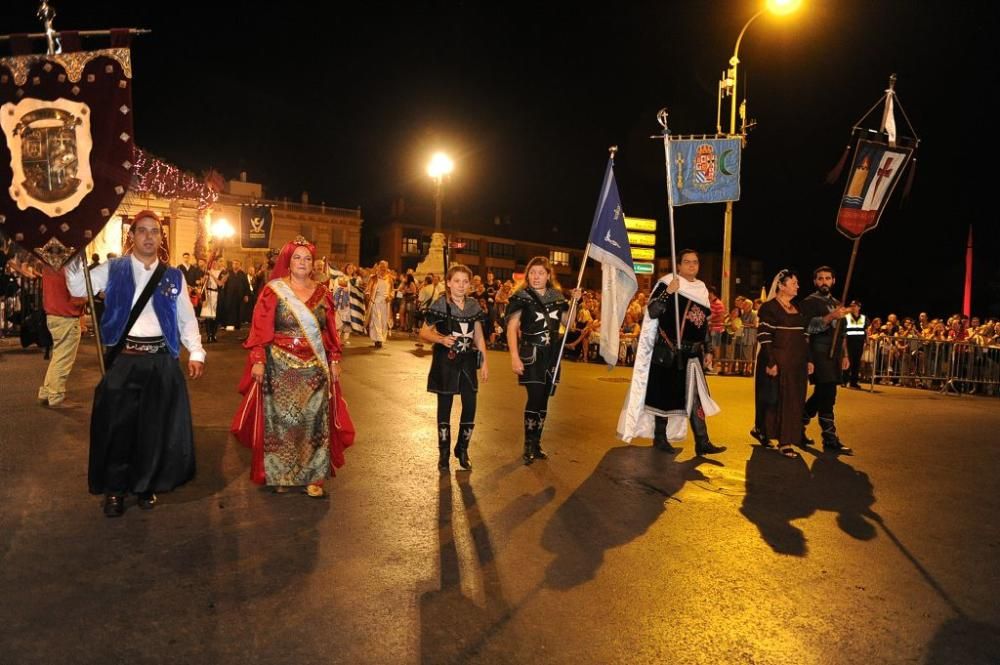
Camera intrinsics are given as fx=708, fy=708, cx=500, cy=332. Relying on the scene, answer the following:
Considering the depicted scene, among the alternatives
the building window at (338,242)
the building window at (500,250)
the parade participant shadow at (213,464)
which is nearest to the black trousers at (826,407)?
the parade participant shadow at (213,464)

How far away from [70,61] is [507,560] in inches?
171

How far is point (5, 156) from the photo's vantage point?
470 centimetres

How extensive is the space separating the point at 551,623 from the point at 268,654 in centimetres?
129

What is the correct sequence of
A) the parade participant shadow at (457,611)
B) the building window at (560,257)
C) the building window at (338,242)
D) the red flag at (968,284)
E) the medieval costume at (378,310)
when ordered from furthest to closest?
the building window at (560,257), the building window at (338,242), the red flag at (968,284), the medieval costume at (378,310), the parade participant shadow at (457,611)

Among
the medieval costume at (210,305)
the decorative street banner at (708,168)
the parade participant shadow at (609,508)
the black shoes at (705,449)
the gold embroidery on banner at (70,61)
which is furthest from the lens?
the medieval costume at (210,305)

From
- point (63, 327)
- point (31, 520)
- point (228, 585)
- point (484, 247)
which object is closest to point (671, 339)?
point (228, 585)

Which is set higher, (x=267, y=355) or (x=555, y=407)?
(x=267, y=355)

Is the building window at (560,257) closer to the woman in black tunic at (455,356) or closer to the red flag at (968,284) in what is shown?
the red flag at (968,284)

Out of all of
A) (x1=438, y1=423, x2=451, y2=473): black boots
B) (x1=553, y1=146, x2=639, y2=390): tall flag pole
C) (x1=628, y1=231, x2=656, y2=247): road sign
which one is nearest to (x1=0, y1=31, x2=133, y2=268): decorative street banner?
(x1=438, y1=423, x2=451, y2=473): black boots

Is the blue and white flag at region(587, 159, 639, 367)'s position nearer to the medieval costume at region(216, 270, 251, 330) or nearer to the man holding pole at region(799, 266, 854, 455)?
the man holding pole at region(799, 266, 854, 455)

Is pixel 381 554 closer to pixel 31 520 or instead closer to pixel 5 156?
pixel 31 520

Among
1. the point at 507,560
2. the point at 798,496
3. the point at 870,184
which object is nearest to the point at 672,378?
the point at 798,496

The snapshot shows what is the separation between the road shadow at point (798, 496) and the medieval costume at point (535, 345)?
1987 mm

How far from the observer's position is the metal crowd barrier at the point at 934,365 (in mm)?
16000
